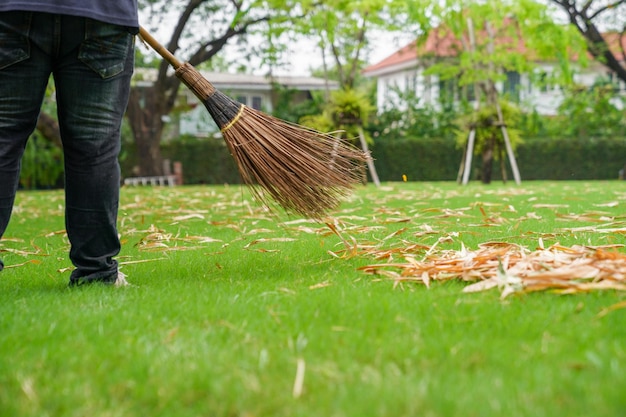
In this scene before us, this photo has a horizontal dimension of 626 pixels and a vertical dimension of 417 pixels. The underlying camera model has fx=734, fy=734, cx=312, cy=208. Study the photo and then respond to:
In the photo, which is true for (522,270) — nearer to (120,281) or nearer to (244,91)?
(120,281)

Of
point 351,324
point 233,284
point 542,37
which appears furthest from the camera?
point 542,37

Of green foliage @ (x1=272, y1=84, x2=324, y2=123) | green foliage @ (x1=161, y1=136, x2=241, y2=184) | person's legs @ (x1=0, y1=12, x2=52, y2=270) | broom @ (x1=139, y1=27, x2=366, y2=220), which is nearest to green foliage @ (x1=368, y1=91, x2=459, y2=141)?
green foliage @ (x1=272, y1=84, x2=324, y2=123)

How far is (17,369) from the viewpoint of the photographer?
171 centimetres

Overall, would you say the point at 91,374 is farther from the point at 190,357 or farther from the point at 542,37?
the point at 542,37

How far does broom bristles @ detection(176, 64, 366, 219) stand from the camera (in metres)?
3.37

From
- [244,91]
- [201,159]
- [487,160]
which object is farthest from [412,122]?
[244,91]

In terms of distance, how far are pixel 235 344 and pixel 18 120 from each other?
1404 millimetres

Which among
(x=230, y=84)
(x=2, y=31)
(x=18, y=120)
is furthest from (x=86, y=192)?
(x=230, y=84)

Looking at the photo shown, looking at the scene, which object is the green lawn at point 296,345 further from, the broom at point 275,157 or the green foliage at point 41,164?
the green foliage at point 41,164

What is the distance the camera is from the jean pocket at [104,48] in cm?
274

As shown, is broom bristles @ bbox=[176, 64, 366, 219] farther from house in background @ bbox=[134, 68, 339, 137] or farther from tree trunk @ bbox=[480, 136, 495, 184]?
house in background @ bbox=[134, 68, 339, 137]

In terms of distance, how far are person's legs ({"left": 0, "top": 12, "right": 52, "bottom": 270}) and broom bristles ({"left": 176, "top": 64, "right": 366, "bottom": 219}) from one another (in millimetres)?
709

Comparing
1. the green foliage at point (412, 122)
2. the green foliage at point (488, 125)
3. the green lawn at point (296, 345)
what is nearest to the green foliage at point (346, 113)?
the green foliage at point (488, 125)

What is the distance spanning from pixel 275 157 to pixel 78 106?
97 cm
